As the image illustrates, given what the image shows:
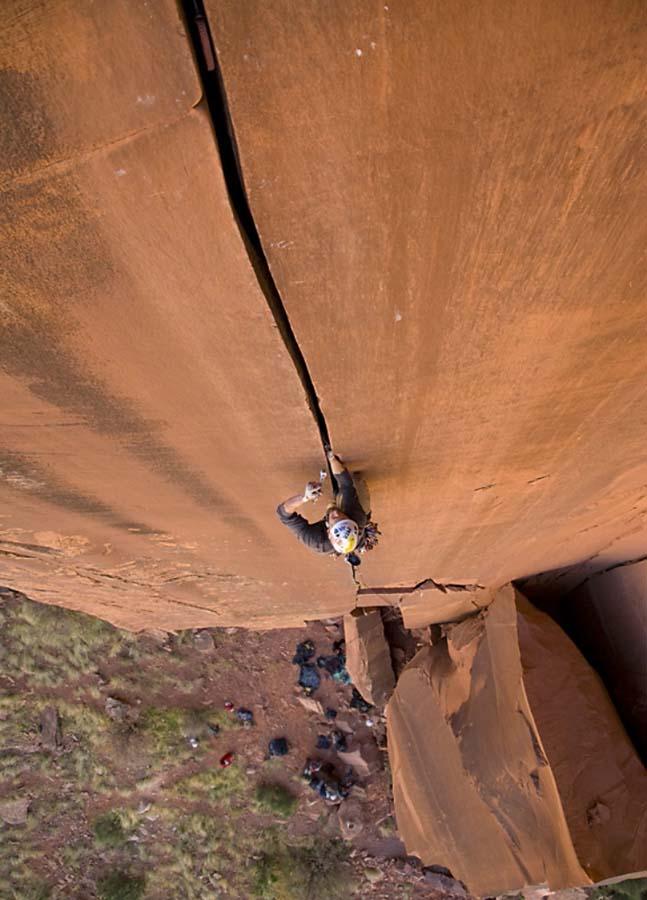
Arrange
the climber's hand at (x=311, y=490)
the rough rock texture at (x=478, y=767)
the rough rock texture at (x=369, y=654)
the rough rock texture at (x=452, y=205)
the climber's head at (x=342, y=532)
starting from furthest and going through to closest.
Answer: the rough rock texture at (x=369, y=654), the rough rock texture at (x=478, y=767), the climber's hand at (x=311, y=490), the climber's head at (x=342, y=532), the rough rock texture at (x=452, y=205)

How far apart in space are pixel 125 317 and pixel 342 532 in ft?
3.68

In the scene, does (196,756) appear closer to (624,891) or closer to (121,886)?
(121,886)

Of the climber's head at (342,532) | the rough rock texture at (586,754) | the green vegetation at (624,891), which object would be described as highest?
the climber's head at (342,532)

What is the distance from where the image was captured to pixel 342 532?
7.29 feet

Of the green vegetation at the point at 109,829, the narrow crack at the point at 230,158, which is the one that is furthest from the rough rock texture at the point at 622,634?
the green vegetation at the point at 109,829

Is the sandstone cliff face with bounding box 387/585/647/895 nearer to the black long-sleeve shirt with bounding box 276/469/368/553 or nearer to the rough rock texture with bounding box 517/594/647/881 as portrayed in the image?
the rough rock texture with bounding box 517/594/647/881

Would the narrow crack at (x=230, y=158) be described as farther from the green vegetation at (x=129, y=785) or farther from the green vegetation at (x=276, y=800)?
the green vegetation at (x=276, y=800)

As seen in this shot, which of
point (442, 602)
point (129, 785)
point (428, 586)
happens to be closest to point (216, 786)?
point (129, 785)

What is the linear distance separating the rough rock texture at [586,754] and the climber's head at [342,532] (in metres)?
2.41

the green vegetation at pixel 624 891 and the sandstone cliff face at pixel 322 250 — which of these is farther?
the green vegetation at pixel 624 891

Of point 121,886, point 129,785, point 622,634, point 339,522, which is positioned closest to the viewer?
point 339,522

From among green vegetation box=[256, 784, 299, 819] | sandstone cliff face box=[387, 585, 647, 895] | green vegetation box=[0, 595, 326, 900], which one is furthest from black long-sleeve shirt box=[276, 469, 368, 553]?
green vegetation box=[256, 784, 299, 819]

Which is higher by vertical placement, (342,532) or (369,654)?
(369,654)

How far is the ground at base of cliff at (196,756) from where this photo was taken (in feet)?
23.2
